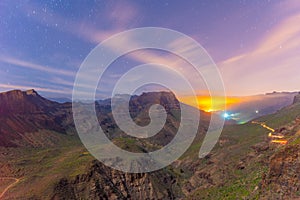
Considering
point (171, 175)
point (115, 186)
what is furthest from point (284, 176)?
point (171, 175)

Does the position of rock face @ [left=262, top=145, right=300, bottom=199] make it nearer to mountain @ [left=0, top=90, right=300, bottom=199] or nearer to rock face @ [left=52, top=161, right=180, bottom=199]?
mountain @ [left=0, top=90, right=300, bottom=199]

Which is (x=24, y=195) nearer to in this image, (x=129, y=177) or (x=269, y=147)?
(x=129, y=177)

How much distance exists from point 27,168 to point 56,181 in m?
25.4

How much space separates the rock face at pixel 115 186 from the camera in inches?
3531

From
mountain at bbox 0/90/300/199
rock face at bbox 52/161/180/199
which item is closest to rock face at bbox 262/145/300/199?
mountain at bbox 0/90/300/199

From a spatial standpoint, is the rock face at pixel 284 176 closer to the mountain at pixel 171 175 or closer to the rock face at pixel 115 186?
the mountain at pixel 171 175

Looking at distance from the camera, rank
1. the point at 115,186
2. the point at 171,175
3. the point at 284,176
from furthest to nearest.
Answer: the point at 171,175
the point at 115,186
the point at 284,176

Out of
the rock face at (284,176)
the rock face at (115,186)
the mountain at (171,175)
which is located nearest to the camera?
the rock face at (284,176)

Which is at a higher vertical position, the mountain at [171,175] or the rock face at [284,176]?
the rock face at [284,176]

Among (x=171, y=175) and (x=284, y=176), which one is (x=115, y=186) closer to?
(x=171, y=175)

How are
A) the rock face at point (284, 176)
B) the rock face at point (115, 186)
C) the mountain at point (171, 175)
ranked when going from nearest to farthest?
the rock face at point (284, 176) → the mountain at point (171, 175) → the rock face at point (115, 186)

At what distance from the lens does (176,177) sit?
A: 142500 millimetres

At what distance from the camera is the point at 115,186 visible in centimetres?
10606

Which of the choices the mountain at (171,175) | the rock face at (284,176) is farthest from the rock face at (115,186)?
the rock face at (284,176)
